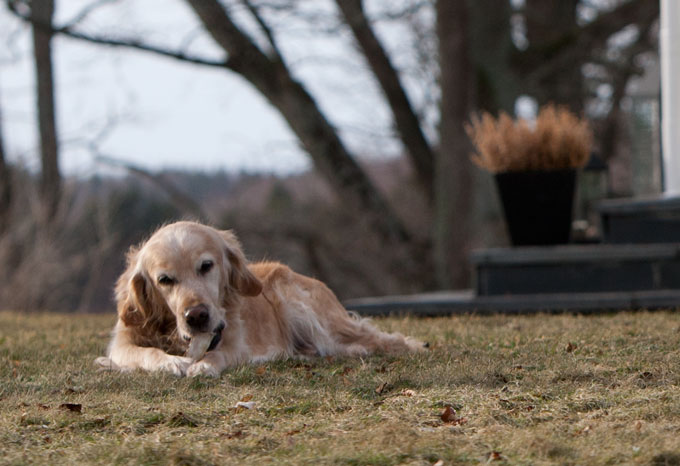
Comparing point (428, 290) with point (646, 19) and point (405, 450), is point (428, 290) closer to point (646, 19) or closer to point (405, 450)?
point (646, 19)

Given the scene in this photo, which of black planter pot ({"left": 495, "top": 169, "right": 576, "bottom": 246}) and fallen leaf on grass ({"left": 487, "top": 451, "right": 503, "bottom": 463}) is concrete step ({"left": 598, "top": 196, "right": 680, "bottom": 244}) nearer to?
black planter pot ({"left": 495, "top": 169, "right": 576, "bottom": 246})

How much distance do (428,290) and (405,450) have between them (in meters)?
10.1

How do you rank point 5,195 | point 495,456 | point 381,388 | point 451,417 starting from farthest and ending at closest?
point 5,195 → point 381,388 → point 451,417 → point 495,456

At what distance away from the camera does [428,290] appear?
1256 centimetres

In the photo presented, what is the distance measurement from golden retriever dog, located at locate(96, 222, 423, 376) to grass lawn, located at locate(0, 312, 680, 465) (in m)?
0.20

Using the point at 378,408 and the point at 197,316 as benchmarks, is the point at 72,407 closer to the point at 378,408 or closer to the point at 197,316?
the point at 197,316

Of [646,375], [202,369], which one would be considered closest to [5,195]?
[202,369]

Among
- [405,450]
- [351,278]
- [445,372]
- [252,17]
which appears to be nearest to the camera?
[405,450]

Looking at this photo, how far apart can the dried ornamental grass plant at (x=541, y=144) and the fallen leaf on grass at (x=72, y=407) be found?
5023mm

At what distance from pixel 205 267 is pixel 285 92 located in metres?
6.94

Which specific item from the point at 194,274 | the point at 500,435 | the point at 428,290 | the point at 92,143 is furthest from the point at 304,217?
the point at 500,435

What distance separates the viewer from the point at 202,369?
12.6 feet

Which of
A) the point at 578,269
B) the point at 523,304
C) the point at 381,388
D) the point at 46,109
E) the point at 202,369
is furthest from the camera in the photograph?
the point at 46,109

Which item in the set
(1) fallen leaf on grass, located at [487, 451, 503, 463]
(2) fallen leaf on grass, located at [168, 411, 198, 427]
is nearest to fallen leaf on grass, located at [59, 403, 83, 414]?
(2) fallen leaf on grass, located at [168, 411, 198, 427]
